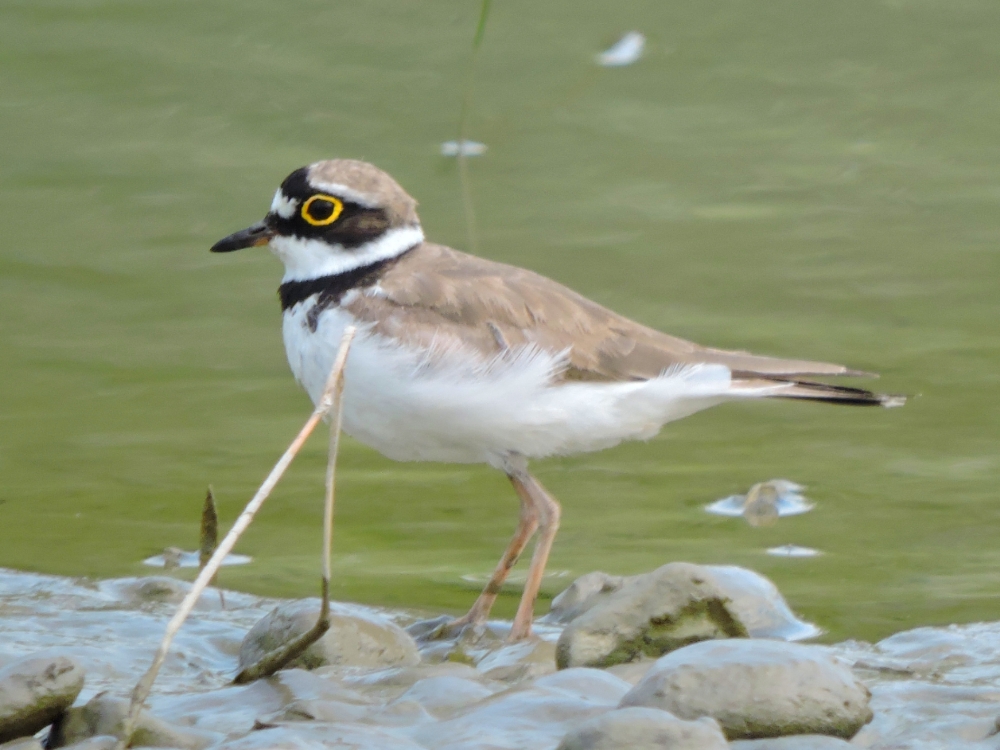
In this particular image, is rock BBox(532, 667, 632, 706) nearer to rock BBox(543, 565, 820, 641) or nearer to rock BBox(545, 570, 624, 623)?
rock BBox(543, 565, 820, 641)

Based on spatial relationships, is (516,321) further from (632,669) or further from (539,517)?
(632,669)

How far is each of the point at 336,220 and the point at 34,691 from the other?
220 centimetres

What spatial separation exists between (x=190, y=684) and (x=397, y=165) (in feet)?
21.2

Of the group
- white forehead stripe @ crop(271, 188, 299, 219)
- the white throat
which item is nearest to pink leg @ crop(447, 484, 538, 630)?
the white throat

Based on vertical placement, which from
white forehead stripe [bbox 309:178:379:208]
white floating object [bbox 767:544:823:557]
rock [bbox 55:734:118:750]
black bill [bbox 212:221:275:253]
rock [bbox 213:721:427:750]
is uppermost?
white forehead stripe [bbox 309:178:379:208]

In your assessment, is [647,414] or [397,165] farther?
[397,165]

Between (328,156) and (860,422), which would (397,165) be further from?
(860,422)

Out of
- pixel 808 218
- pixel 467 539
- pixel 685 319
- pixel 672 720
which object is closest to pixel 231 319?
pixel 685 319

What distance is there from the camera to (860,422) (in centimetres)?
713

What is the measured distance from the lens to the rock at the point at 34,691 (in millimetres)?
3678

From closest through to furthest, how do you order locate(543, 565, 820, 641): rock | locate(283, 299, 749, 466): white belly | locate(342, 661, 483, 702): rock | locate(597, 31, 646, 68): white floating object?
1. locate(342, 661, 483, 702): rock
2. locate(543, 565, 820, 641): rock
3. locate(283, 299, 749, 466): white belly
4. locate(597, 31, 646, 68): white floating object

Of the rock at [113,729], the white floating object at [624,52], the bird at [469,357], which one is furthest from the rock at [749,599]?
the white floating object at [624,52]

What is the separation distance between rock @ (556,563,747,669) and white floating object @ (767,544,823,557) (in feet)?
3.79

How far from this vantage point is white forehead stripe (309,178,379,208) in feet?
17.8
